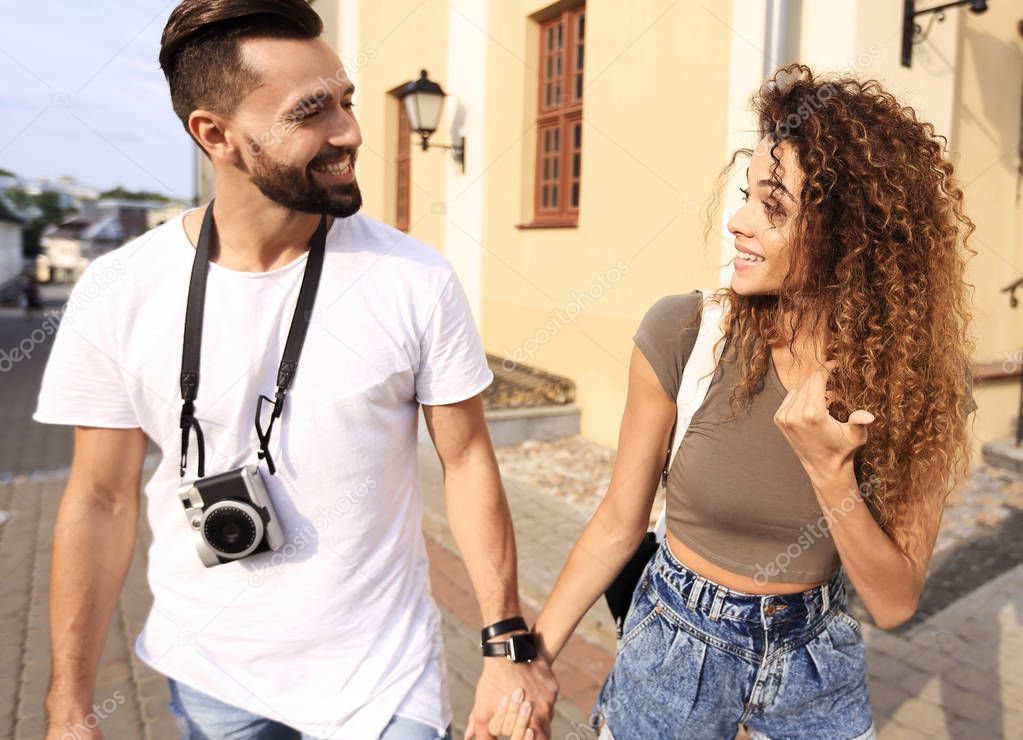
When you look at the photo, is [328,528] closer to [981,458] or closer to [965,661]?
[965,661]

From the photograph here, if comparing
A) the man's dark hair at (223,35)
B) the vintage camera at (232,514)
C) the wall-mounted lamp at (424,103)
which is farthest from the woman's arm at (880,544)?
the wall-mounted lamp at (424,103)

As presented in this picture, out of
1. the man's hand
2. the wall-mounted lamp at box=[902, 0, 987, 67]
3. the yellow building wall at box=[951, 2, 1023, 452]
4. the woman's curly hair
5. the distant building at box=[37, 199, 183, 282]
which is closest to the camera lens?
the woman's curly hair

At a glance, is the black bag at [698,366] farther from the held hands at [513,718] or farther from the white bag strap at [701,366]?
the held hands at [513,718]

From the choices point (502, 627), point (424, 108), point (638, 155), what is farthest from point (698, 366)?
point (424, 108)

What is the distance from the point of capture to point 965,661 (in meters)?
3.35

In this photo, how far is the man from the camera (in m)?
1.52

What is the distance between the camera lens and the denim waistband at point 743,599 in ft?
5.05

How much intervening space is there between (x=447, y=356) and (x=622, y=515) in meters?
0.49

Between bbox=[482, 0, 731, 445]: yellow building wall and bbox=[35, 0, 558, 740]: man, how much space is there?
459cm

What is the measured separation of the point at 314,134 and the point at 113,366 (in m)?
0.58

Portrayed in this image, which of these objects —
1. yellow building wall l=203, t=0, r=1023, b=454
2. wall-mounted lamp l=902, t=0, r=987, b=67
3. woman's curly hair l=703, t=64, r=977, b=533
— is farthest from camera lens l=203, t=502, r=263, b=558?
wall-mounted lamp l=902, t=0, r=987, b=67

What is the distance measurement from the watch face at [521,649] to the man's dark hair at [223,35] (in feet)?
3.92

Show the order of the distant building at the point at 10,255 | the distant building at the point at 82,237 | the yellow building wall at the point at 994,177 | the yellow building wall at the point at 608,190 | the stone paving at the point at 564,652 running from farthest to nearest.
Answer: the distant building at the point at 82,237
the distant building at the point at 10,255
the yellow building wall at the point at 608,190
the yellow building wall at the point at 994,177
the stone paving at the point at 564,652

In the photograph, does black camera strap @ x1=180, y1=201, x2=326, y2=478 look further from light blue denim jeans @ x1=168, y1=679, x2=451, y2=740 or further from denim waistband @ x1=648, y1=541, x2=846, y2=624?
denim waistband @ x1=648, y1=541, x2=846, y2=624
